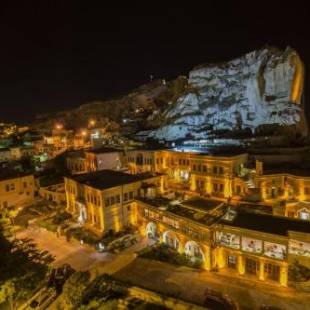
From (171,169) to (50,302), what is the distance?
29.9 m

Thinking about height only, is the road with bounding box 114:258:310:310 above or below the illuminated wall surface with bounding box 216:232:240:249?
below

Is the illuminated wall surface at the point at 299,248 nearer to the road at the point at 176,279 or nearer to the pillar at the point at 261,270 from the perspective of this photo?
the pillar at the point at 261,270

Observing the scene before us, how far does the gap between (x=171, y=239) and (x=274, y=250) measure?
37.2 feet

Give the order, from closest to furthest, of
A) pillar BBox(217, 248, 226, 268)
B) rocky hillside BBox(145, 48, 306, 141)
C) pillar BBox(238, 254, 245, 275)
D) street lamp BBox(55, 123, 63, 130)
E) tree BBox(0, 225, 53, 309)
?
tree BBox(0, 225, 53, 309), pillar BBox(238, 254, 245, 275), pillar BBox(217, 248, 226, 268), rocky hillside BBox(145, 48, 306, 141), street lamp BBox(55, 123, 63, 130)

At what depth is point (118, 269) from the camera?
2455 cm

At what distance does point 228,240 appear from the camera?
23.0 m

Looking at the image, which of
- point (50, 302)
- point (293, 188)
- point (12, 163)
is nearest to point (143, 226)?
point (50, 302)

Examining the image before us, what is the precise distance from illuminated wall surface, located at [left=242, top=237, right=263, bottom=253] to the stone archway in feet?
38.8

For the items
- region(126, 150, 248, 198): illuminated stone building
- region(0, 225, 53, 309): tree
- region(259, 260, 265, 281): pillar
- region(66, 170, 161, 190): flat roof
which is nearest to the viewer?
region(0, 225, 53, 309): tree

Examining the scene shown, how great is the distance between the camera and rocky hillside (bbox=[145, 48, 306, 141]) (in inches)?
2479

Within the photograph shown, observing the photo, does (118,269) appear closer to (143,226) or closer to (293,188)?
(143,226)

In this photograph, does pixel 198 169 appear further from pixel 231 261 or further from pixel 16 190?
pixel 16 190

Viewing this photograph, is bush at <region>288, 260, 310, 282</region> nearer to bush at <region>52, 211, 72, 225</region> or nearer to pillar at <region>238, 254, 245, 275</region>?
pillar at <region>238, 254, 245, 275</region>

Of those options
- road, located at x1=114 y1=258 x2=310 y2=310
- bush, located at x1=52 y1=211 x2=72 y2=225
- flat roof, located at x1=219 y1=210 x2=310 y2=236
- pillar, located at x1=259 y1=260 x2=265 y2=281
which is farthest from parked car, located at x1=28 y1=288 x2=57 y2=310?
pillar, located at x1=259 y1=260 x2=265 y2=281
